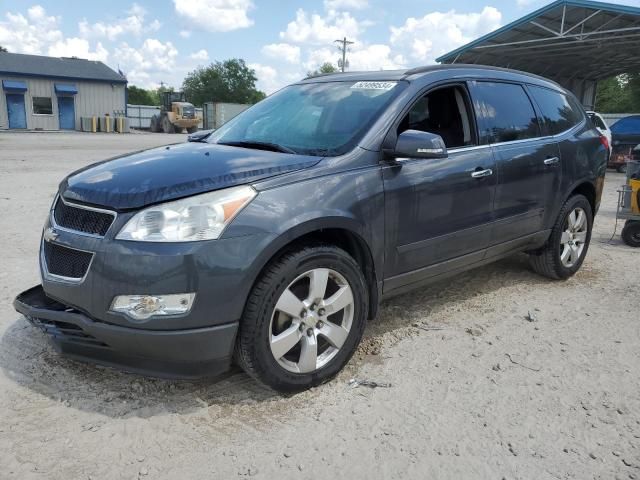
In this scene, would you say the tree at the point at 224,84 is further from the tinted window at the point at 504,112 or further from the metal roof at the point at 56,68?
the tinted window at the point at 504,112

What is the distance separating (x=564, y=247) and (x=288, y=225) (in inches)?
136

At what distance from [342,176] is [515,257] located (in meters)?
3.56

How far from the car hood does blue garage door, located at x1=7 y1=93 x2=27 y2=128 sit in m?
37.5

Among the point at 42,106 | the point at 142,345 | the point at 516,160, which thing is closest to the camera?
the point at 142,345

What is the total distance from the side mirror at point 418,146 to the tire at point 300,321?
71 centimetres

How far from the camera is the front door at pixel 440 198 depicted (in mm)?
3383

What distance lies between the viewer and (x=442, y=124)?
4016 mm

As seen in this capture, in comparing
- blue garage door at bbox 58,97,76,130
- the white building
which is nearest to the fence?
the white building

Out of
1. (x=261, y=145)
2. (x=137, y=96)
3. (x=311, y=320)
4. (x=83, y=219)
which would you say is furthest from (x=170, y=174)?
(x=137, y=96)

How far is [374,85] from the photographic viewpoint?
3738 millimetres

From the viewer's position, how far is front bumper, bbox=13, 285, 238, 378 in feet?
8.45

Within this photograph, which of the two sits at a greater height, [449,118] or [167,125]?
[449,118]

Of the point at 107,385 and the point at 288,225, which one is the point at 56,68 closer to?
the point at 107,385

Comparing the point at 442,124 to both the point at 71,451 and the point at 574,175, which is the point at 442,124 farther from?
the point at 71,451
